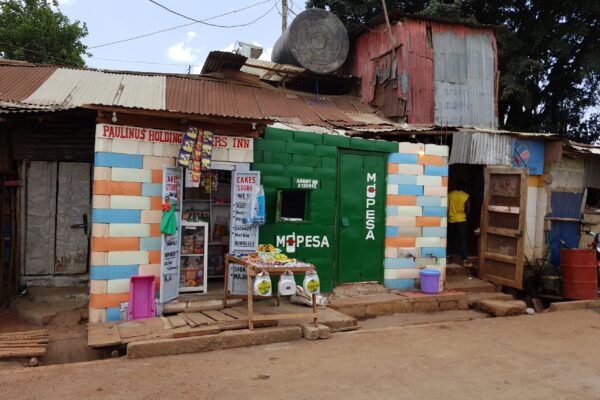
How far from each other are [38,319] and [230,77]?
734 cm

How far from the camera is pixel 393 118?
1229cm

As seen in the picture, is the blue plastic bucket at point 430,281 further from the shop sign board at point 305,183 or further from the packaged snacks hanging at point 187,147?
the packaged snacks hanging at point 187,147

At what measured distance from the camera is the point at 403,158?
830cm

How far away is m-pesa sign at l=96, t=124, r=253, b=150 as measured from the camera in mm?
5965

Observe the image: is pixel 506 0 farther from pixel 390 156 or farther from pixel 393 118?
pixel 390 156

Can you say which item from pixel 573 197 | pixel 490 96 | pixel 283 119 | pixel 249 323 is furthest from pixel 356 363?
pixel 490 96

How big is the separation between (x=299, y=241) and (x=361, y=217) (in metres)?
1.25

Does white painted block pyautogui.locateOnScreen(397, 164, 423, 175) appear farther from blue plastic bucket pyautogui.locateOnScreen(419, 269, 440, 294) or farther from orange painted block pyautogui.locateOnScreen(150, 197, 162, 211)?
orange painted block pyautogui.locateOnScreen(150, 197, 162, 211)

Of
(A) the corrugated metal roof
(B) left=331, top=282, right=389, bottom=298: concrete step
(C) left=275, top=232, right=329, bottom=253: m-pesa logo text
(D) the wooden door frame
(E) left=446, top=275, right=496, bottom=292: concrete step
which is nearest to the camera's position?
(C) left=275, top=232, right=329, bottom=253: m-pesa logo text

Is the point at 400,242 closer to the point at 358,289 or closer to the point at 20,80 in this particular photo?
the point at 358,289

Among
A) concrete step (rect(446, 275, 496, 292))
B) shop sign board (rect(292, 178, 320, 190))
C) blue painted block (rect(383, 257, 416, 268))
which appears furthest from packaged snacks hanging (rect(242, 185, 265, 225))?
→ concrete step (rect(446, 275, 496, 292))

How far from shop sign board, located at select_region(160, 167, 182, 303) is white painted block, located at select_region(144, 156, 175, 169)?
131mm

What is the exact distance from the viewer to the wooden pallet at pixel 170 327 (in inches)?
210

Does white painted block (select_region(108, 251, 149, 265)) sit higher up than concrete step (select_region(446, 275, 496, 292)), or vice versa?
white painted block (select_region(108, 251, 149, 265))
